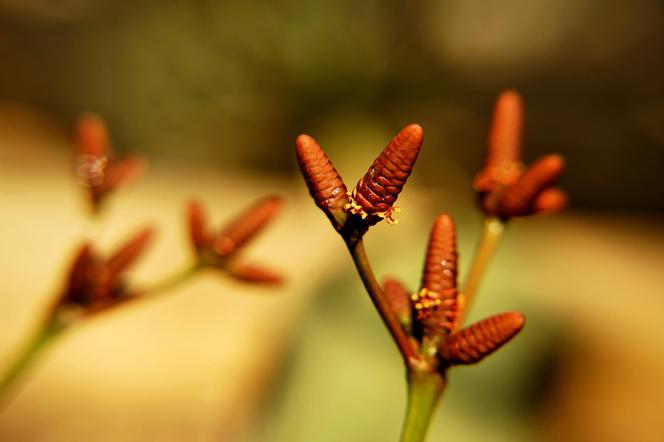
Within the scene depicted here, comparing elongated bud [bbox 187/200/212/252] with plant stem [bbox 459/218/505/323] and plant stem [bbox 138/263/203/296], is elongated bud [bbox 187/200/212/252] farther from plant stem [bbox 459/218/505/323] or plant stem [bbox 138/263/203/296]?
plant stem [bbox 459/218/505/323]

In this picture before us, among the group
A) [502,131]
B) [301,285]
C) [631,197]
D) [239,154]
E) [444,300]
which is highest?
[239,154]

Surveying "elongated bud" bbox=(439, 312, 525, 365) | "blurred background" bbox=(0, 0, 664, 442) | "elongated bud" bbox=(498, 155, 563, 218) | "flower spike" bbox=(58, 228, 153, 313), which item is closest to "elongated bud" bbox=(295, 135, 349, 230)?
"elongated bud" bbox=(439, 312, 525, 365)

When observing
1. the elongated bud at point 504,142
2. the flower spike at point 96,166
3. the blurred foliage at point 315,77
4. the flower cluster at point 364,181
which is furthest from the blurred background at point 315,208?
the flower cluster at point 364,181

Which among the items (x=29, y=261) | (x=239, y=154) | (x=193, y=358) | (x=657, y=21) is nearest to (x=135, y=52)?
(x=239, y=154)

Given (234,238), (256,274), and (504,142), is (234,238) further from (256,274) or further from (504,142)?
(504,142)

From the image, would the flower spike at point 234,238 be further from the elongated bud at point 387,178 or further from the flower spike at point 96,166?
the elongated bud at point 387,178

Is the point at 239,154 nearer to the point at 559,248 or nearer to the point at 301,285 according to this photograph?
the point at 301,285

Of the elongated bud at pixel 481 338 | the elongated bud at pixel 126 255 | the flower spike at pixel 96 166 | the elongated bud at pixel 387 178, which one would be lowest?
the elongated bud at pixel 481 338
